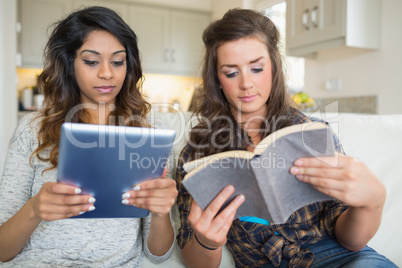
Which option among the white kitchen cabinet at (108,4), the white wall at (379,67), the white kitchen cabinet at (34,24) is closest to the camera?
the white wall at (379,67)

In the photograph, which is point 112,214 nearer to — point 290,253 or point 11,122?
point 290,253

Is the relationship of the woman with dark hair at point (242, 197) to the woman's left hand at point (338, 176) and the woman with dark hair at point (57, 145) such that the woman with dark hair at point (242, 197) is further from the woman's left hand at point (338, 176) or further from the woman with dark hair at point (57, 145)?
the woman with dark hair at point (57, 145)

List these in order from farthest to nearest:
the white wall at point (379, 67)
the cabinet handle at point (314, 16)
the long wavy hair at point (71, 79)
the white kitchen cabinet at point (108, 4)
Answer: the white kitchen cabinet at point (108, 4), the cabinet handle at point (314, 16), the white wall at point (379, 67), the long wavy hair at point (71, 79)

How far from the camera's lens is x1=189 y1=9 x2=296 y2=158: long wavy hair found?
3.92 feet

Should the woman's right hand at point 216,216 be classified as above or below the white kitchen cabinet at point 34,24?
below

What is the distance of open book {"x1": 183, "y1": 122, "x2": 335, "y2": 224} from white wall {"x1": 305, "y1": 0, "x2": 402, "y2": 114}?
2371 mm

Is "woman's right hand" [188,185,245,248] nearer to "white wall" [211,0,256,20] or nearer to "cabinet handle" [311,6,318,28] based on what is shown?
"cabinet handle" [311,6,318,28]

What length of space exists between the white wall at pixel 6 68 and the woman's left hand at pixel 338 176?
9.98 ft

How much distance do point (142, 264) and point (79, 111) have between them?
0.60 m

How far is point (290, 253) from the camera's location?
3.36 ft

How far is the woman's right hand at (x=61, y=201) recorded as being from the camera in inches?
29.8

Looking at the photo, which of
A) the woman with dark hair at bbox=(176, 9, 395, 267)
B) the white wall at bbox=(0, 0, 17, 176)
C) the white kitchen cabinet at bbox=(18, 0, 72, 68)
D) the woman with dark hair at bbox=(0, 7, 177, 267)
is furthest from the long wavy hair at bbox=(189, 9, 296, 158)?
the white kitchen cabinet at bbox=(18, 0, 72, 68)

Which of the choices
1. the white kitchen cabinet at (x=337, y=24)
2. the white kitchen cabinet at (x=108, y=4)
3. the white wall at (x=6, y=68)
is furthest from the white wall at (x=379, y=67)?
the white wall at (x=6, y=68)

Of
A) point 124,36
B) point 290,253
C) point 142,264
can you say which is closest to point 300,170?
point 290,253
